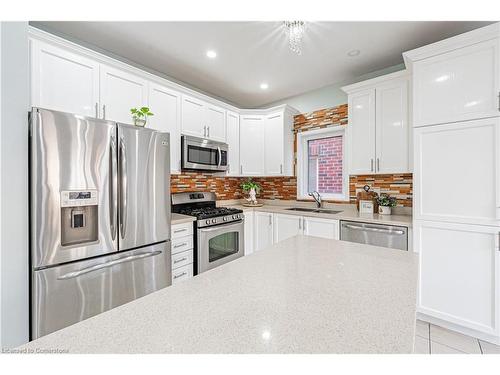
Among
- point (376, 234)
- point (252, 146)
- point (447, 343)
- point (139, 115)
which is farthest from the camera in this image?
point (252, 146)

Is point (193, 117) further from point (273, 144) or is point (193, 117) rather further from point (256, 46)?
point (273, 144)

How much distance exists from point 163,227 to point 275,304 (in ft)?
5.19

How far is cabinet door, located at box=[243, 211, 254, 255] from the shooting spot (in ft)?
10.4

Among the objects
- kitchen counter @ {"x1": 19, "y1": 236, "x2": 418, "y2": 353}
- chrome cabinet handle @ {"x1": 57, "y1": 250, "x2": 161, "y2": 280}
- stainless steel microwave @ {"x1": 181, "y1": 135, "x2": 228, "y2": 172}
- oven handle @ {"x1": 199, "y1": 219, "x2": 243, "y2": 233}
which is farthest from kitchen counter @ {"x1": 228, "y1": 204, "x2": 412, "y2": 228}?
chrome cabinet handle @ {"x1": 57, "y1": 250, "x2": 161, "y2": 280}

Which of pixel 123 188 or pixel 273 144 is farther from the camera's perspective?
pixel 273 144

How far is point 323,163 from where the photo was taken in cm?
346

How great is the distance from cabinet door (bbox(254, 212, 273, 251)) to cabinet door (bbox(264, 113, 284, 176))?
689mm

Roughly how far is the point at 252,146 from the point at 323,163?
1126mm

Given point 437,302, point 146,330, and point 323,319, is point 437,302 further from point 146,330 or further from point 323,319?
point 146,330

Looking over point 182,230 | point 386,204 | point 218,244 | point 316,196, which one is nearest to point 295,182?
point 316,196

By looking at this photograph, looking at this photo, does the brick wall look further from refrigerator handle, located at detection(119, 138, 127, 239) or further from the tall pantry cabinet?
refrigerator handle, located at detection(119, 138, 127, 239)

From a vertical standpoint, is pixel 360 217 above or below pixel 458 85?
below

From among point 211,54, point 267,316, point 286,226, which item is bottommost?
point 286,226

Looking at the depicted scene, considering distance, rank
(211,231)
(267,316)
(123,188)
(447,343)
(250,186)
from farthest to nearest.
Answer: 1. (250,186)
2. (211,231)
3. (447,343)
4. (123,188)
5. (267,316)
